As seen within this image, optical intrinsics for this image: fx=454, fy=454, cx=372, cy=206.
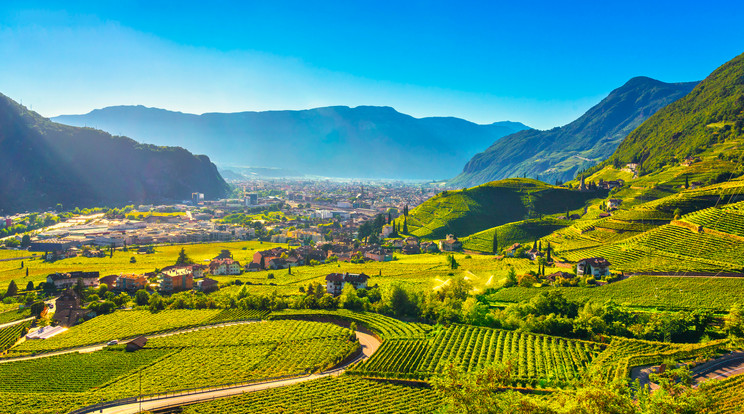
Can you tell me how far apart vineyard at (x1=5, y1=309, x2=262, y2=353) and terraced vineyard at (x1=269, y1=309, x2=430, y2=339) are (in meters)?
6.34

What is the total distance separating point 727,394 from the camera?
24.2 meters

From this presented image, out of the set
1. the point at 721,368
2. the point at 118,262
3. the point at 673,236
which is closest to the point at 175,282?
the point at 118,262

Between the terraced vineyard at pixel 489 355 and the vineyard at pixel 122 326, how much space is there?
74.0 feet

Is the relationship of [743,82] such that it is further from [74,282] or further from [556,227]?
[74,282]

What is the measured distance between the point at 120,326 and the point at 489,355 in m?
38.3

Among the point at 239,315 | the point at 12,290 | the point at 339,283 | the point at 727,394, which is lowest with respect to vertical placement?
the point at 12,290

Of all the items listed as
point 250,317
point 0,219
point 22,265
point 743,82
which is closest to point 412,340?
point 250,317

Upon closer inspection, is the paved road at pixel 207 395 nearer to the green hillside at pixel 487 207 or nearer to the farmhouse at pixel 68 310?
the farmhouse at pixel 68 310

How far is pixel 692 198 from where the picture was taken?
71.4m

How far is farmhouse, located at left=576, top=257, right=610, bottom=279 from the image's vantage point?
175ft

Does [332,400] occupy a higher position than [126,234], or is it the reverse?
[332,400]

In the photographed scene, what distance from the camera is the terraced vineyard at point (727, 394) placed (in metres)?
21.8

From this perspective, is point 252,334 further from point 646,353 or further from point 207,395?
point 646,353

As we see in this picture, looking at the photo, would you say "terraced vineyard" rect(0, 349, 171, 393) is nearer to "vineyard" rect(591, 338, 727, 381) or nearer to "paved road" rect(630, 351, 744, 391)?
Answer: "vineyard" rect(591, 338, 727, 381)
